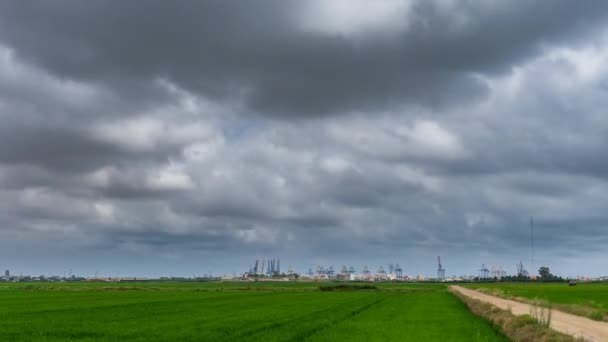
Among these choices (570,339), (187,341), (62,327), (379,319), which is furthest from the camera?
(379,319)

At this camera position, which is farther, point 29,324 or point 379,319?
point 379,319

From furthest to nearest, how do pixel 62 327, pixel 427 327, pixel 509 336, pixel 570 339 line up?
pixel 427 327, pixel 62 327, pixel 509 336, pixel 570 339

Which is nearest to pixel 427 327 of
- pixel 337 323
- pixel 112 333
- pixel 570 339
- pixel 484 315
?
pixel 337 323

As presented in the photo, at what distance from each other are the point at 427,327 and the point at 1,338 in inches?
1086

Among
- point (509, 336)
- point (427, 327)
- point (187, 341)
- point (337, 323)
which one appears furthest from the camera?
point (337, 323)

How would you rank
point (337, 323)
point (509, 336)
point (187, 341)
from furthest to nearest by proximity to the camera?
point (337, 323) → point (509, 336) → point (187, 341)

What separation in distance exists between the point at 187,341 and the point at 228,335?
389 centimetres

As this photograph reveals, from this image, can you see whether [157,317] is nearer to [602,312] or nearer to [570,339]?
[570,339]

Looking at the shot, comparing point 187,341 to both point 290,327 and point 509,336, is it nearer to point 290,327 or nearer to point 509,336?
point 290,327

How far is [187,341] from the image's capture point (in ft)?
101

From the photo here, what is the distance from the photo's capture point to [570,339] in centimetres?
2711

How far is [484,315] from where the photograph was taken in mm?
50312

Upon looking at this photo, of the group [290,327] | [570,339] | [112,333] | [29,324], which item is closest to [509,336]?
[570,339]

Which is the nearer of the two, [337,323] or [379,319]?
[337,323]
